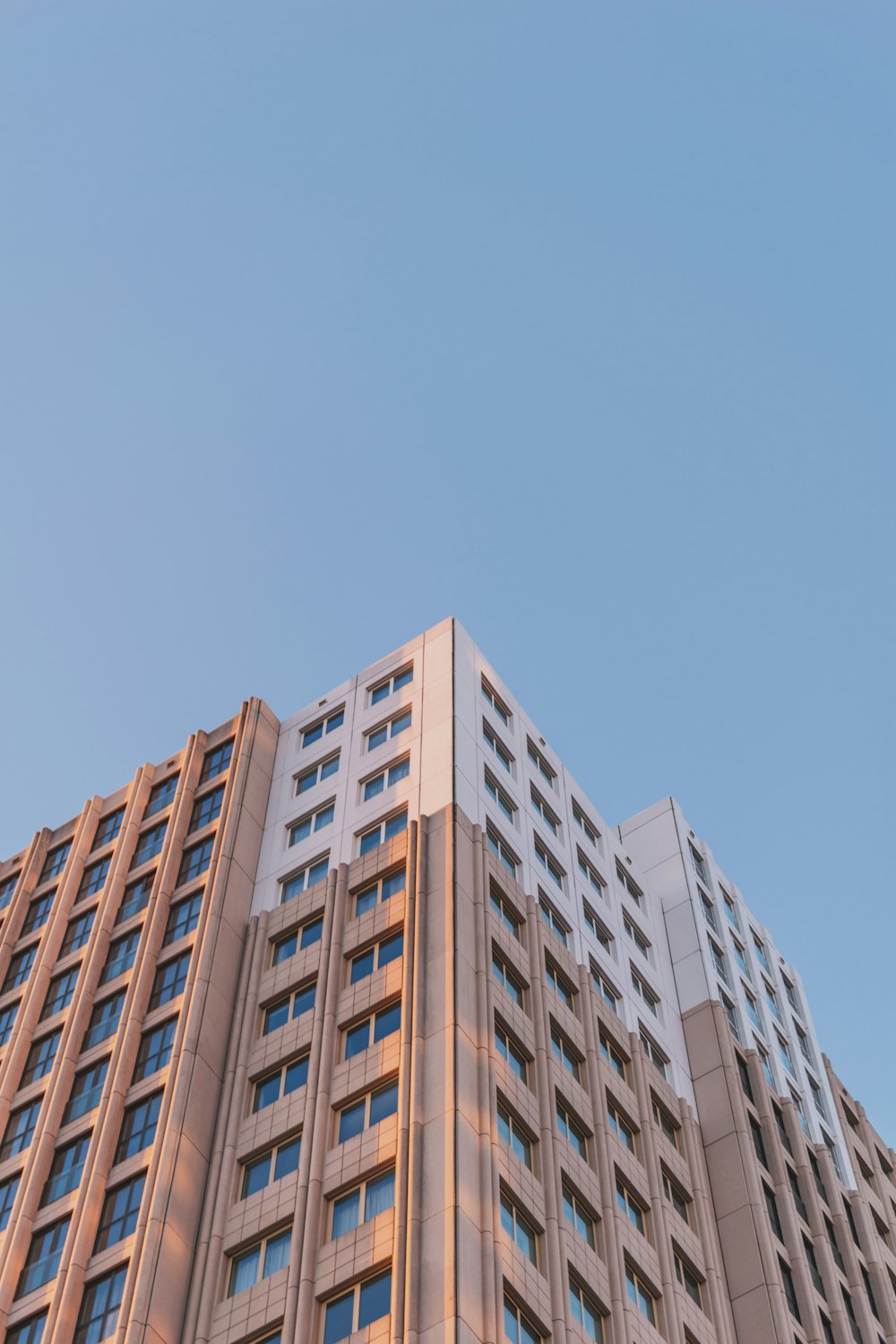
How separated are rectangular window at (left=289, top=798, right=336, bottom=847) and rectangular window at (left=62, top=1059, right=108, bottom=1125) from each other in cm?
1248

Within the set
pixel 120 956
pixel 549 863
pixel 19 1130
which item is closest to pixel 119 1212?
pixel 19 1130

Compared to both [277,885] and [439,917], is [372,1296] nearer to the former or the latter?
[439,917]

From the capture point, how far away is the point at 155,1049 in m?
63.8

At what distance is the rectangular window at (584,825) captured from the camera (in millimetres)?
80438

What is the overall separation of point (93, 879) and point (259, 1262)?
28.3 m

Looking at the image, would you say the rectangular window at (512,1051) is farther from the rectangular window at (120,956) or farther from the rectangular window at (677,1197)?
the rectangular window at (120,956)

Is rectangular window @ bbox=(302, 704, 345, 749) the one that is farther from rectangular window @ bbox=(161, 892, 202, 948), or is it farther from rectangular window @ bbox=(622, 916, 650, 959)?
rectangular window @ bbox=(622, 916, 650, 959)

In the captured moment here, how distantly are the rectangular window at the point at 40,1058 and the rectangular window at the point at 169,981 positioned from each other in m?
4.74

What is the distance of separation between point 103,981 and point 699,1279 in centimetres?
2609

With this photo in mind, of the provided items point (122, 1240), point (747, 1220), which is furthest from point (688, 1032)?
point (122, 1240)

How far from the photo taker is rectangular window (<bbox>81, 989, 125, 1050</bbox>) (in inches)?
2635

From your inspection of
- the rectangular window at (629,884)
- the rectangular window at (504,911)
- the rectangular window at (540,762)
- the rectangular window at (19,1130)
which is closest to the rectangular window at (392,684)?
the rectangular window at (540,762)

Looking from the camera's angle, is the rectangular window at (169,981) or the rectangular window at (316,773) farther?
the rectangular window at (316,773)

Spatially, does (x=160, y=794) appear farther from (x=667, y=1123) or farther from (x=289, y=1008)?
(x=667, y=1123)
